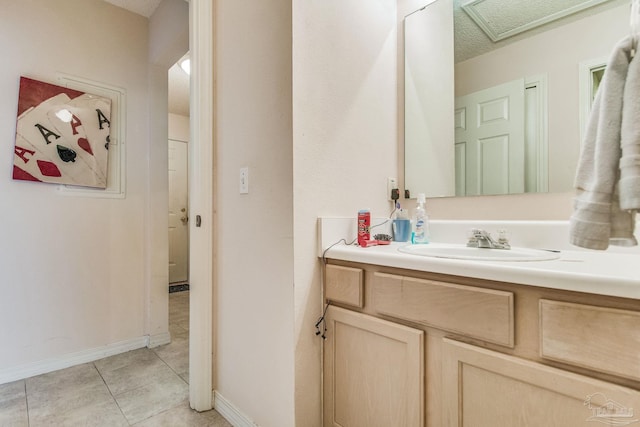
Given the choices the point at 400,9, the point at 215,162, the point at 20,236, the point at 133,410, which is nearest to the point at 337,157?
the point at 215,162

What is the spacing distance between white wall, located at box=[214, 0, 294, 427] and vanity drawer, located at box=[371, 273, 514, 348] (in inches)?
13.3

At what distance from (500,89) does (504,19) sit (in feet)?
0.96

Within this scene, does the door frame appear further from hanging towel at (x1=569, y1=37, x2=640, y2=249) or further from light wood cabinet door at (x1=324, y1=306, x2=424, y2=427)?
hanging towel at (x1=569, y1=37, x2=640, y2=249)

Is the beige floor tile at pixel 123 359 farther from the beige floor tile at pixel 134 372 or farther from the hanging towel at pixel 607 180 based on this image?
the hanging towel at pixel 607 180

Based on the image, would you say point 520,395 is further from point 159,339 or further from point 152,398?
point 159,339

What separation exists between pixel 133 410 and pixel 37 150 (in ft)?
5.13

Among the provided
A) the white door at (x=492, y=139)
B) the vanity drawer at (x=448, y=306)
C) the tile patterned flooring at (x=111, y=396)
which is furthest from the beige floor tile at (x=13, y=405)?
the white door at (x=492, y=139)

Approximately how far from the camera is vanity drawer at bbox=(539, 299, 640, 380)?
58 cm

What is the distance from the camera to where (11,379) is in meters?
1.69

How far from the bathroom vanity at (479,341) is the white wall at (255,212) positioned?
7.4 inches

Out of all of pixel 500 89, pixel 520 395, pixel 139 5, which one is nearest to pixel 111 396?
pixel 520 395

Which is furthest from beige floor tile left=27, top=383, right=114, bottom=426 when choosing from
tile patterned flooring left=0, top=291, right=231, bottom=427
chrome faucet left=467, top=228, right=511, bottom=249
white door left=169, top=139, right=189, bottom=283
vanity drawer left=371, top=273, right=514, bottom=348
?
white door left=169, top=139, right=189, bottom=283

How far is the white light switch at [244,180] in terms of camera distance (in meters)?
1.25

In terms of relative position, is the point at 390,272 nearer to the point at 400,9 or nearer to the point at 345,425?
the point at 345,425
